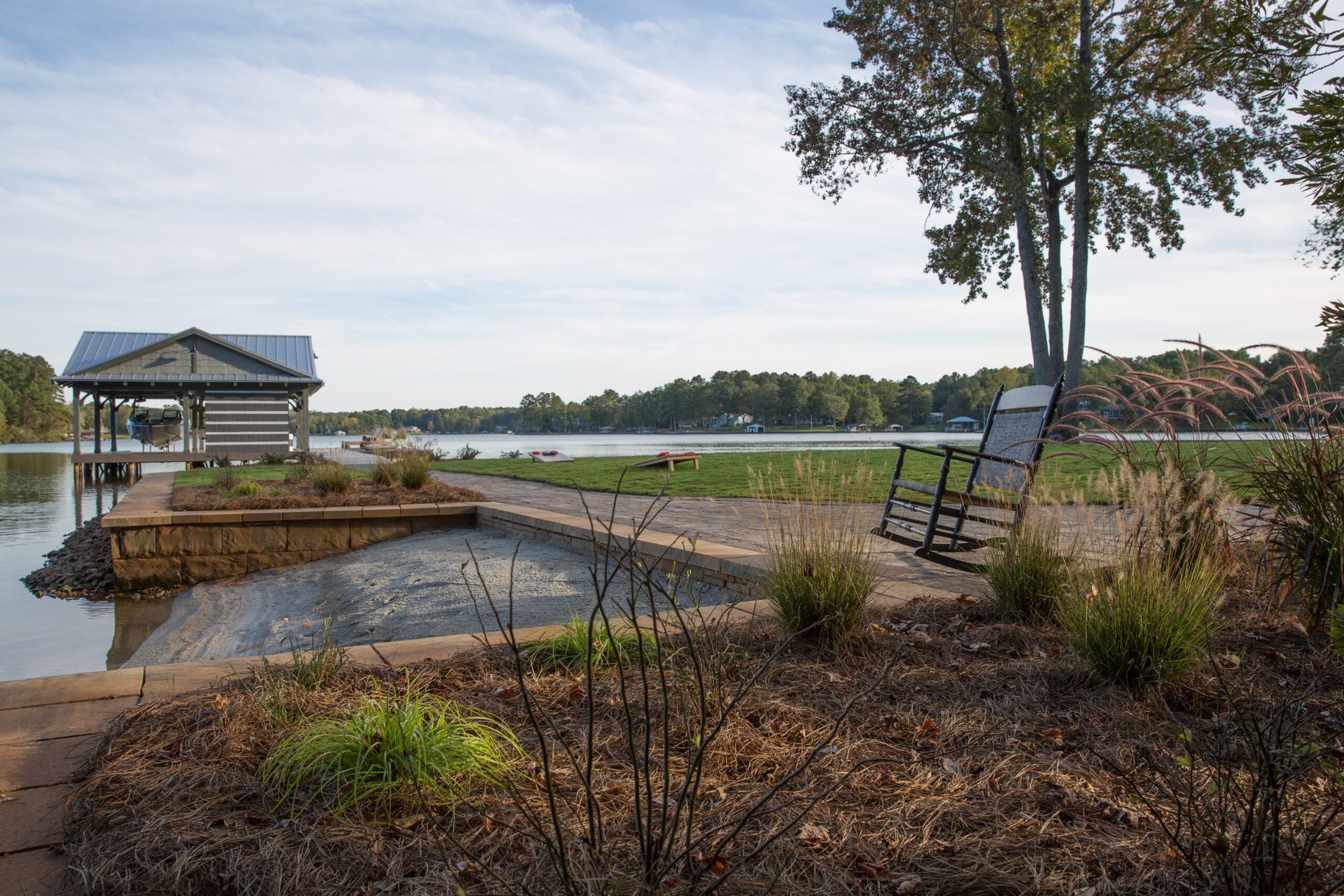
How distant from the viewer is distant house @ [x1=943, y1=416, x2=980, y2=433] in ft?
233

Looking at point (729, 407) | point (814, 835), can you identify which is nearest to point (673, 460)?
point (814, 835)

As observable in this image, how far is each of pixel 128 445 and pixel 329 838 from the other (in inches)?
1895

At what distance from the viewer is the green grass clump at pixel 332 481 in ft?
29.3

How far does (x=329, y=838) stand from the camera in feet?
4.97

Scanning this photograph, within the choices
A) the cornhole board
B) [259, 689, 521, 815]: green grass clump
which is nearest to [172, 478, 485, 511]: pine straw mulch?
the cornhole board

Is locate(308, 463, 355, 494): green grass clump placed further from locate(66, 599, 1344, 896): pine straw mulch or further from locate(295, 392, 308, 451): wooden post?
locate(295, 392, 308, 451): wooden post

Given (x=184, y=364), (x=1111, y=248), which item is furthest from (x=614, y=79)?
(x=184, y=364)

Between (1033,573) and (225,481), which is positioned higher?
(1033,573)

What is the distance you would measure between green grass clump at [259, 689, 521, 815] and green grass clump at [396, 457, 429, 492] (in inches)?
306

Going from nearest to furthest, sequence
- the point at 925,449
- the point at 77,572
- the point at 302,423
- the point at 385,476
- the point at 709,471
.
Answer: the point at 925,449
the point at 77,572
the point at 385,476
the point at 709,471
the point at 302,423

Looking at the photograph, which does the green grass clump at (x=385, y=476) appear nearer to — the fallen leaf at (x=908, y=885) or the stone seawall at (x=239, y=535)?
the stone seawall at (x=239, y=535)

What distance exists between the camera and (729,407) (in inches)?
3494

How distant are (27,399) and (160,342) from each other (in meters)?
56.6

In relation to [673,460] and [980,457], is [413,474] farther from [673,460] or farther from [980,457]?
[980,457]
